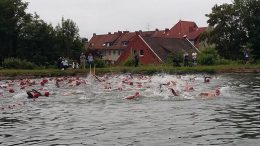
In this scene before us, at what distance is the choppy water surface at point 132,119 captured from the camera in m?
13.4

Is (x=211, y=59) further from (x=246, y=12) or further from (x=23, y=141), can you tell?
(x=23, y=141)

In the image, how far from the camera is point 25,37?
7881cm

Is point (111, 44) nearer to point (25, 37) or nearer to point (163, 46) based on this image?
point (163, 46)

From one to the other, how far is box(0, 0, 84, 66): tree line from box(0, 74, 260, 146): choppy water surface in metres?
53.0

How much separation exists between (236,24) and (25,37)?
111 ft

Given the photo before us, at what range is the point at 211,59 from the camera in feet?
202

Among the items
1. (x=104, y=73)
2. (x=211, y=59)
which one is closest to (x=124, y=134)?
(x=104, y=73)

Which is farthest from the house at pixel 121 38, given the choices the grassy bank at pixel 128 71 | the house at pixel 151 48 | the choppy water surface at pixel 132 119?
the choppy water surface at pixel 132 119

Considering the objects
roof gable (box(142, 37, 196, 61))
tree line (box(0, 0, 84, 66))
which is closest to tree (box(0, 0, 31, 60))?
tree line (box(0, 0, 84, 66))

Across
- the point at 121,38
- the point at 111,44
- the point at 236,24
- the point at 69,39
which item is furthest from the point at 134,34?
the point at 236,24

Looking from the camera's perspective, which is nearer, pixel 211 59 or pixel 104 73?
pixel 104 73

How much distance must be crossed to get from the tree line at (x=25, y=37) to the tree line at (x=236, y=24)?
86.4 ft

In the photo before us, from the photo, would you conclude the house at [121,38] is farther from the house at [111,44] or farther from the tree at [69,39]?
the tree at [69,39]

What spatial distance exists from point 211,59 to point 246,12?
14.3 meters
